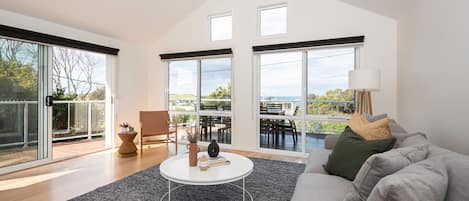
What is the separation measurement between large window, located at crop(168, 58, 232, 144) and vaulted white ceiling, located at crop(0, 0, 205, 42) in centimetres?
95

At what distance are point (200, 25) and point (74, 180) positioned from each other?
3497mm

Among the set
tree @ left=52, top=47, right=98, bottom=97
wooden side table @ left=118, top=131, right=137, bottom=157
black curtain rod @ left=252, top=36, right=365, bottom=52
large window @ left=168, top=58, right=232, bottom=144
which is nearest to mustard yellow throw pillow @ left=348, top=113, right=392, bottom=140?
black curtain rod @ left=252, top=36, right=365, bottom=52

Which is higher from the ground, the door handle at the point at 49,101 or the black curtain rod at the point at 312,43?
the black curtain rod at the point at 312,43

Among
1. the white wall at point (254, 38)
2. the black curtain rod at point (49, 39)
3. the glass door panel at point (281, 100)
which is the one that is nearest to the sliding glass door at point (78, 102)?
the black curtain rod at point (49, 39)

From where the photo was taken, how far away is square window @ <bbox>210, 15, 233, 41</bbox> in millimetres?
4645

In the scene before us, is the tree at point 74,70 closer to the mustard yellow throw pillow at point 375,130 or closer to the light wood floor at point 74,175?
the light wood floor at point 74,175

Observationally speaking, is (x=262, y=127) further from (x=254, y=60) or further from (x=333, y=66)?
(x=333, y=66)

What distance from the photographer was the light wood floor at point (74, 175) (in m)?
2.49

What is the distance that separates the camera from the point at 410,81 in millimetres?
2852

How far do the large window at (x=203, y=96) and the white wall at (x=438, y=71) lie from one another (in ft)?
9.53

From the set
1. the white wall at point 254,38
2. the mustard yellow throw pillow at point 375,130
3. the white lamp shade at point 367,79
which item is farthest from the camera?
the white wall at point 254,38

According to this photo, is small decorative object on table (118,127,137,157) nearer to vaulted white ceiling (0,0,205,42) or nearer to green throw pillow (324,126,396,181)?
vaulted white ceiling (0,0,205,42)

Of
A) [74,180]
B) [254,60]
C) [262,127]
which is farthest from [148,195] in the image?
[254,60]

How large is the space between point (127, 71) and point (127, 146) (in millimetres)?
1727
